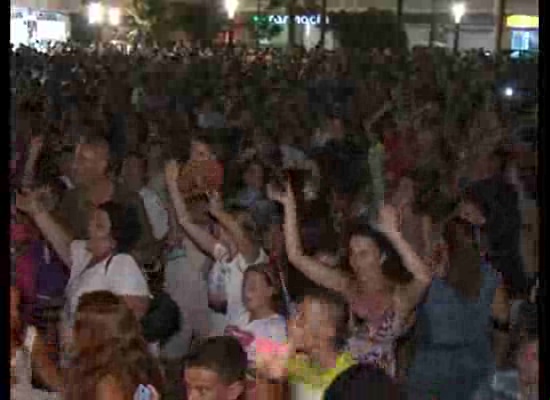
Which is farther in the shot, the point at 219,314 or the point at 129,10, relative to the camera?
the point at 219,314

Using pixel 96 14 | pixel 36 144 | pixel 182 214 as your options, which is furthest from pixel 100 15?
pixel 182 214

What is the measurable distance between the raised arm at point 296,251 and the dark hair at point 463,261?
0.20 m

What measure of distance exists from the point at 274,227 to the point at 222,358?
0.25 meters

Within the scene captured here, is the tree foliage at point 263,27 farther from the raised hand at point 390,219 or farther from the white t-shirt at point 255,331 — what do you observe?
the white t-shirt at point 255,331

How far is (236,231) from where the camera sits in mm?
1865

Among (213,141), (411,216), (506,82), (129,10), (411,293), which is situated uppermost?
(129,10)

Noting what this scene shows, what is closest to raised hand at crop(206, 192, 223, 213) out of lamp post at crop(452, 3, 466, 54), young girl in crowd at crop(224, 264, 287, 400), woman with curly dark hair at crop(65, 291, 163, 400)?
young girl in crowd at crop(224, 264, 287, 400)

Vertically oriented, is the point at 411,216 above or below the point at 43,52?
below

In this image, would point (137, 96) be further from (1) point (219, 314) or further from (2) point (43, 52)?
(1) point (219, 314)

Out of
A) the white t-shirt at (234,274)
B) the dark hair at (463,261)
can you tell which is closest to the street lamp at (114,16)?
the white t-shirt at (234,274)

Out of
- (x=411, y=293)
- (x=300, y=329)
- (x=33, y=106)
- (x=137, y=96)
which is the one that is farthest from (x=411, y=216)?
(x=33, y=106)

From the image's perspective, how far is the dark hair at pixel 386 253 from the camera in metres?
1.84

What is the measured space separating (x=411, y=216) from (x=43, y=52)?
707 mm

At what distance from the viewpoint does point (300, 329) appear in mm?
1837
